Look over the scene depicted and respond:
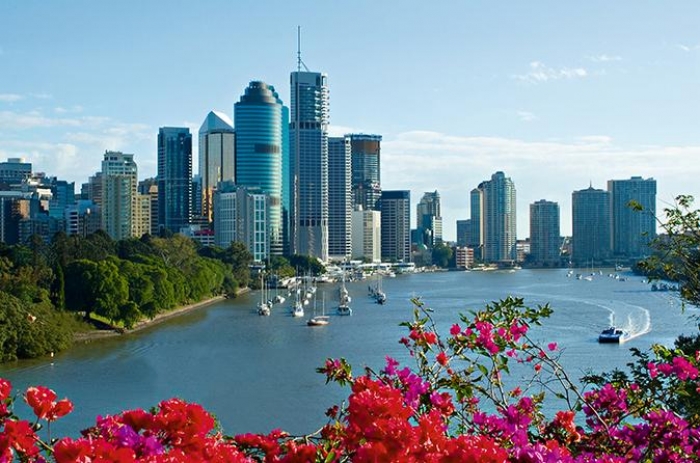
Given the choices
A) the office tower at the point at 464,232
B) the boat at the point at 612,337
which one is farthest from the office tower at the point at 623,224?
the boat at the point at 612,337

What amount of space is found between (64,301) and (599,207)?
3035 inches

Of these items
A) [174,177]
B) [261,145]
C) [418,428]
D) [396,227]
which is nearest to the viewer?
[418,428]

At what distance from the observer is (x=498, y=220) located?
4114 inches

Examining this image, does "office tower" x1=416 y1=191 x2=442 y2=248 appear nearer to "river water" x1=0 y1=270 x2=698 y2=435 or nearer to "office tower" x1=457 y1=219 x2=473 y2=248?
"office tower" x1=457 y1=219 x2=473 y2=248

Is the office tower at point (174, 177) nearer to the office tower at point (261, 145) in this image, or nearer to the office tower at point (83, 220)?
the office tower at point (261, 145)

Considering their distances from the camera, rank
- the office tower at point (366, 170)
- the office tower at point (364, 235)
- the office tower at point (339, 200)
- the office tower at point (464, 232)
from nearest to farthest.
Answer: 1. the office tower at point (339, 200)
2. the office tower at point (364, 235)
3. the office tower at point (366, 170)
4. the office tower at point (464, 232)

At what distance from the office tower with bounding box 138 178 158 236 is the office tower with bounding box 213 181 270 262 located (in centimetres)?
698

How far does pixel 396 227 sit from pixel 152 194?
2636cm

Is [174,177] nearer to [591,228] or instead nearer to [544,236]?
[544,236]

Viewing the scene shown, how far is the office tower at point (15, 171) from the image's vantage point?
92.3 m

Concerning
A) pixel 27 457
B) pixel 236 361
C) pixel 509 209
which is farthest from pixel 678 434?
pixel 509 209

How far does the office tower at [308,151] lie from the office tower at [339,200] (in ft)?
6.85

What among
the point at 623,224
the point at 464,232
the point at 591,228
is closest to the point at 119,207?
the point at 591,228

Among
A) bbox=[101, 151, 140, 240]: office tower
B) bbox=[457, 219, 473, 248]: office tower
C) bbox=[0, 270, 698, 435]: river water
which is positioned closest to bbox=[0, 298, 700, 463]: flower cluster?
bbox=[0, 270, 698, 435]: river water
